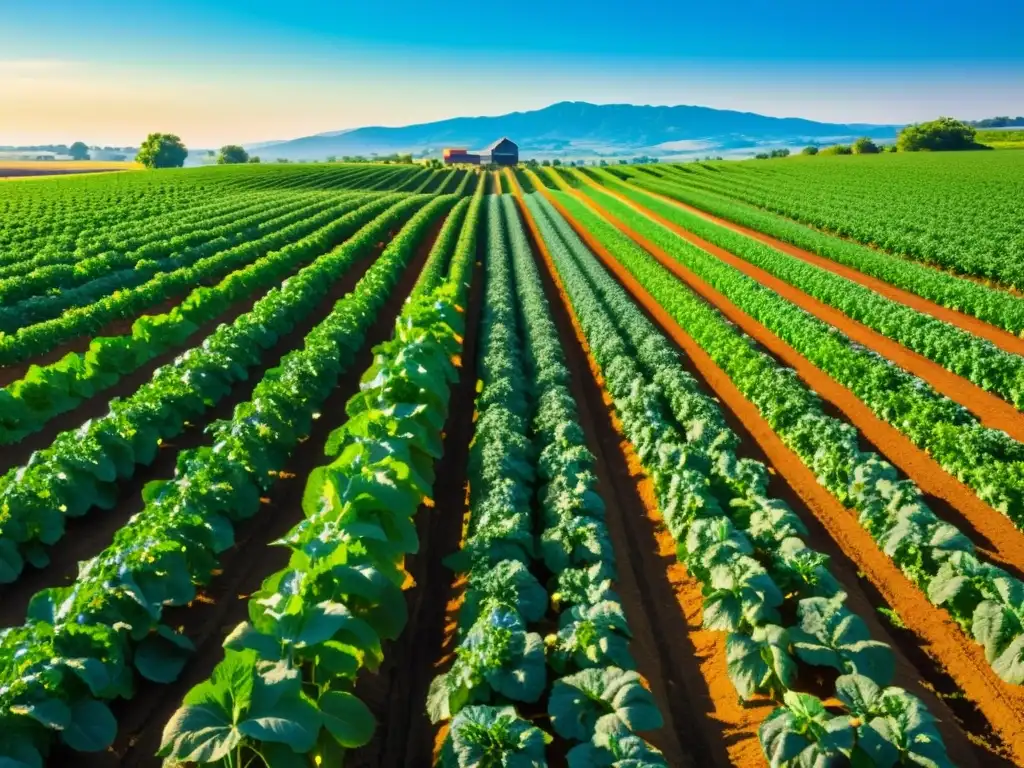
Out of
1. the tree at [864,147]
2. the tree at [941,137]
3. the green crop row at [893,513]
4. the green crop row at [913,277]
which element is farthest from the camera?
the tree at [864,147]

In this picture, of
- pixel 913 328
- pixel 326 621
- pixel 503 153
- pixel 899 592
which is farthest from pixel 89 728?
pixel 503 153

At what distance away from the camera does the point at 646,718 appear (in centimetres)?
515

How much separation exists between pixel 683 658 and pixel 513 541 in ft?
7.77

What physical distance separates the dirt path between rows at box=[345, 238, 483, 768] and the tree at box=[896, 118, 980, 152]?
13028 cm

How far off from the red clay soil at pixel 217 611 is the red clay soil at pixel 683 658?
490 cm

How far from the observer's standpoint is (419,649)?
23.8 feet

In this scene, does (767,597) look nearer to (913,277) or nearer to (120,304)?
(120,304)

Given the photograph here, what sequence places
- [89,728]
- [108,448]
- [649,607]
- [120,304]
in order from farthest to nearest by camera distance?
[120,304], [108,448], [649,607], [89,728]

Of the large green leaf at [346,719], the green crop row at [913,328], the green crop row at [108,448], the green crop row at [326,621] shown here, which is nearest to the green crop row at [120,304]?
the green crop row at [108,448]

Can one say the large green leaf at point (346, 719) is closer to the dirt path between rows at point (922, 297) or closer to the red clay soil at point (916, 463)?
the red clay soil at point (916, 463)

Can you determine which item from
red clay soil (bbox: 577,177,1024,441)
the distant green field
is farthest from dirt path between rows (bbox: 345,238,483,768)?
the distant green field

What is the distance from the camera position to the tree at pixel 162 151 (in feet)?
449

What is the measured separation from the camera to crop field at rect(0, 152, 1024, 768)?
17.5ft

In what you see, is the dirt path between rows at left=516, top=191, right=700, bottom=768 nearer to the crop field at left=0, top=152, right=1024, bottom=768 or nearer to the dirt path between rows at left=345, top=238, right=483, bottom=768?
the crop field at left=0, top=152, right=1024, bottom=768
